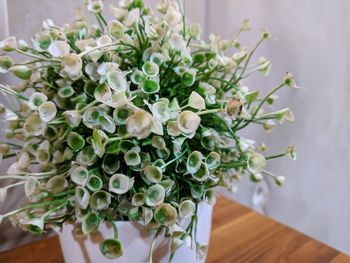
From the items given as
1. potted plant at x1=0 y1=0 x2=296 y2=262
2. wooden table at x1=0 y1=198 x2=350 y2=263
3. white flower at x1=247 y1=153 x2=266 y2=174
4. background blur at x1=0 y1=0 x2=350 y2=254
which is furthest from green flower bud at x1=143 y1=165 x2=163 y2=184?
background blur at x1=0 y1=0 x2=350 y2=254

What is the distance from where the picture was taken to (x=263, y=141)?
3.12 ft

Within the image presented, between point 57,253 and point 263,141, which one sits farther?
point 263,141

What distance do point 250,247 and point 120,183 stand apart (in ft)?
1.21

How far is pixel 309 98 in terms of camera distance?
0.84 metres

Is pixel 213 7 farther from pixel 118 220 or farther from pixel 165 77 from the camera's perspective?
pixel 118 220

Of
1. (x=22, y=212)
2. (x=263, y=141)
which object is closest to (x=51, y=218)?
(x=22, y=212)

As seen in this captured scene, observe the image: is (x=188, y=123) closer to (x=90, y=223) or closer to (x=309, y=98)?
(x=90, y=223)

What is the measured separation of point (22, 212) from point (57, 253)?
0.77 ft

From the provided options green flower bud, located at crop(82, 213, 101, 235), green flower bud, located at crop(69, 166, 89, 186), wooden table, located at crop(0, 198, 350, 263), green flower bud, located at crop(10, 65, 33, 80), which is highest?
green flower bud, located at crop(10, 65, 33, 80)

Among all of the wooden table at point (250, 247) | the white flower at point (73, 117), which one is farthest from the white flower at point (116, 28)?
the wooden table at point (250, 247)

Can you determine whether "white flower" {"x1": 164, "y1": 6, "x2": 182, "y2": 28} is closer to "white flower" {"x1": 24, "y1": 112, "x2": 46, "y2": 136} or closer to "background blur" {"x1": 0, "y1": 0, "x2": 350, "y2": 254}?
"white flower" {"x1": 24, "y1": 112, "x2": 46, "y2": 136}

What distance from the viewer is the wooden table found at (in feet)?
1.92

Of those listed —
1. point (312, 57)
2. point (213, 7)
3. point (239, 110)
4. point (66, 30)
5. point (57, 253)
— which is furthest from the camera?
point (213, 7)

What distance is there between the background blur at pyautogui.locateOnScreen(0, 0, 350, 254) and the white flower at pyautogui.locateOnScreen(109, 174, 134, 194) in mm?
571
